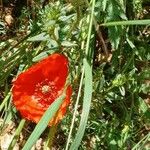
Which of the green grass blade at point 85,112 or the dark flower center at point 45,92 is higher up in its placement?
the green grass blade at point 85,112

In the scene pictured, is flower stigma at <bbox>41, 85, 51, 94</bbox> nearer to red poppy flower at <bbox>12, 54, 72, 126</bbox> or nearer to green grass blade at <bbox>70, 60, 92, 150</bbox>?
red poppy flower at <bbox>12, 54, 72, 126</bbox>

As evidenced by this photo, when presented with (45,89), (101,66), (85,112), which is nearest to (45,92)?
(45,89)

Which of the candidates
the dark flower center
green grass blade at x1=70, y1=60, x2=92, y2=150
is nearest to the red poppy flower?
the dark flower center

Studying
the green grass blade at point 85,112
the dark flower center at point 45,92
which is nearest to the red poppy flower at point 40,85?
the dark flower center at point 45,92

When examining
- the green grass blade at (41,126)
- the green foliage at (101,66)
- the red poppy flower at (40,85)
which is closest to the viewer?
the green grass blade at (41,126)

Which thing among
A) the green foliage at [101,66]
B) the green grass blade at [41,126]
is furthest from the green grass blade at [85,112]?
the green foliage at [101,66]

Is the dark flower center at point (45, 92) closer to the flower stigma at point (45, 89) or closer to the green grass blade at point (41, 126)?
the flower stigma at point (45, 89)

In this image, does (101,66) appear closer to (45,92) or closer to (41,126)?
(45,92)

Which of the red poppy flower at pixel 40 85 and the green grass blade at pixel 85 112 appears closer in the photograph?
the green grass blade at pixel 85 112

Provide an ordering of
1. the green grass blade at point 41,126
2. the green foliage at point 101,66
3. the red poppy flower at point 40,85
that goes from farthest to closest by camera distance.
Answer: the green foliage at point 101,66
the red poppy flower at point 40,85
the green grass blade at point 41,126
